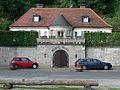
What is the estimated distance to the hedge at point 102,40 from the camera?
68.9 meters

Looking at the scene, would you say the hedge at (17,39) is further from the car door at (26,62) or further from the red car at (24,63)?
the car door at (26,62)

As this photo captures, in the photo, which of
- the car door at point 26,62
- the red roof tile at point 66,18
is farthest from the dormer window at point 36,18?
the car door at point 26,62

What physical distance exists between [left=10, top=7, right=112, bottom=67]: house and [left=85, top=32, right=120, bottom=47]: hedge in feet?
4.38

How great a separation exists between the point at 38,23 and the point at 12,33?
10.9m

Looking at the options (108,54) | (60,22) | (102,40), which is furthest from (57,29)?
(108,54)

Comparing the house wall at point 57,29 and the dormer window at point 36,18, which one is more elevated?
the dormer window at point 36,18

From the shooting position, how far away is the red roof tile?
261 ft

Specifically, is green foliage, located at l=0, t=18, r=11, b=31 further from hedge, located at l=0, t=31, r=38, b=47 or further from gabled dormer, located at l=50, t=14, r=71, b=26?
hedge, located at l=0, t=31, r=38, b=47

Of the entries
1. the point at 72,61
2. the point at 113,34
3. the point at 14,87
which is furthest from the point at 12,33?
the point at 14,87

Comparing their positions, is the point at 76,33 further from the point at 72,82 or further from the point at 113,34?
the point at 72,82

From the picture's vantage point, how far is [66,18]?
80812mm

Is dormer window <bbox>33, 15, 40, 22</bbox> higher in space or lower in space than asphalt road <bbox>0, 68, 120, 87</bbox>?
higher

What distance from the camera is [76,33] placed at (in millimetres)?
78938

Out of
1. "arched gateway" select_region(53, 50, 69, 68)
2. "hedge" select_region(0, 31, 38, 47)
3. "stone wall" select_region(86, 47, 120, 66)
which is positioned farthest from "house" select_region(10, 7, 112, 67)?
"stone wall" select_region(86, 47, 120, 66)
